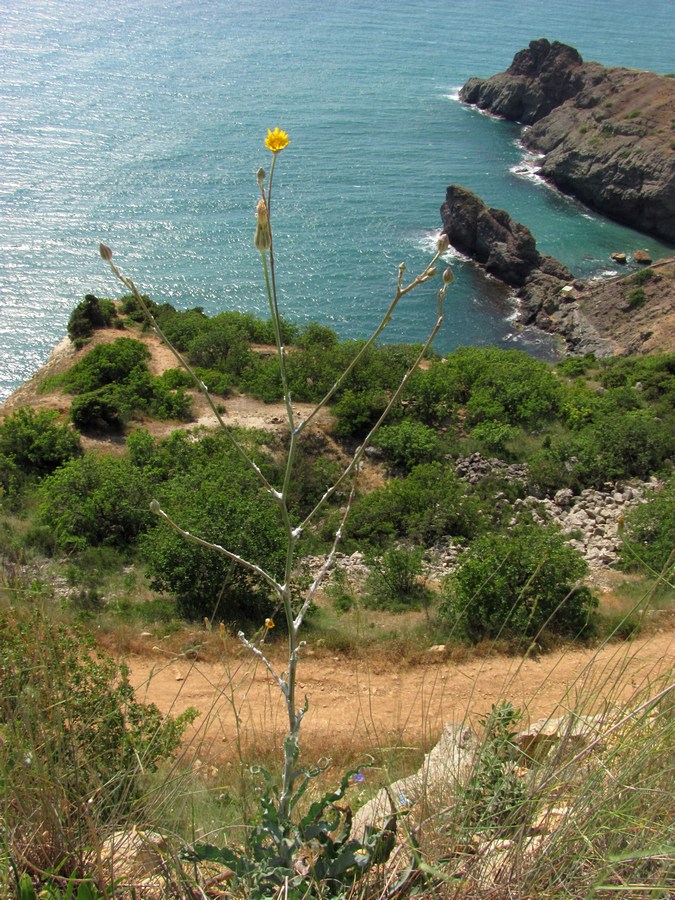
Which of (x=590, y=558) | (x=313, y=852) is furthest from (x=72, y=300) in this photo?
A: (x=313, y=852)

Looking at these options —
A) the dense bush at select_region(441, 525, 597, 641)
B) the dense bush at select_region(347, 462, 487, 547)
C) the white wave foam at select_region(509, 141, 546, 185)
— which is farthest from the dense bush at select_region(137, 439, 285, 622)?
the white wave foam at select_region(509, 141, 546, 185)

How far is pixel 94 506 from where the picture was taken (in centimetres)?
1532

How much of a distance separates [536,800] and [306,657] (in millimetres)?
8170

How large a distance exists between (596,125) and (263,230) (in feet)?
196

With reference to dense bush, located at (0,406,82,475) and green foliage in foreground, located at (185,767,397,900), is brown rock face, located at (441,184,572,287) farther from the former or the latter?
green foliage in foreground, located at (185,767,397,900)

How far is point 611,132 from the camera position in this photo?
5234 cm

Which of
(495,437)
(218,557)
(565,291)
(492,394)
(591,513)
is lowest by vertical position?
(591,513)

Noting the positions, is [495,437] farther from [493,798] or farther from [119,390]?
[493,798]

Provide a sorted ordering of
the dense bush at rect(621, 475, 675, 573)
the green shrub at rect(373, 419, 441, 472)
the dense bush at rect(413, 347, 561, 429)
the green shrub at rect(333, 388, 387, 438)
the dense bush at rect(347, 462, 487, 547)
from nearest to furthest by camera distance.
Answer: the dense bush at rect(621, 475, 675, 573)
the dense bush at rect(347, 462, 487, 547)
the green shrub at rect(373, 419, 441, 472)
the green shrub at rect(333, 388, 387, 438)
the dense bush at rect(413, 347, 561, 429)

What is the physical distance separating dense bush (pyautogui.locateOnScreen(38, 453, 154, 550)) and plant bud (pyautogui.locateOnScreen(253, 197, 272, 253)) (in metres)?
13.4

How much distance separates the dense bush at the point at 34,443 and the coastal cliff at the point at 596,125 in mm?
42137

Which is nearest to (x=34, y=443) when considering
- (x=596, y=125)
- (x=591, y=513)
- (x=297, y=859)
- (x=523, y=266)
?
(x=591, y=513)

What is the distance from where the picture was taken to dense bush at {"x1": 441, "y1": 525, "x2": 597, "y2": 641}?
36.2ft

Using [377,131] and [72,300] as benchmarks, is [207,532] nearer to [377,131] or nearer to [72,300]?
[72,300]
